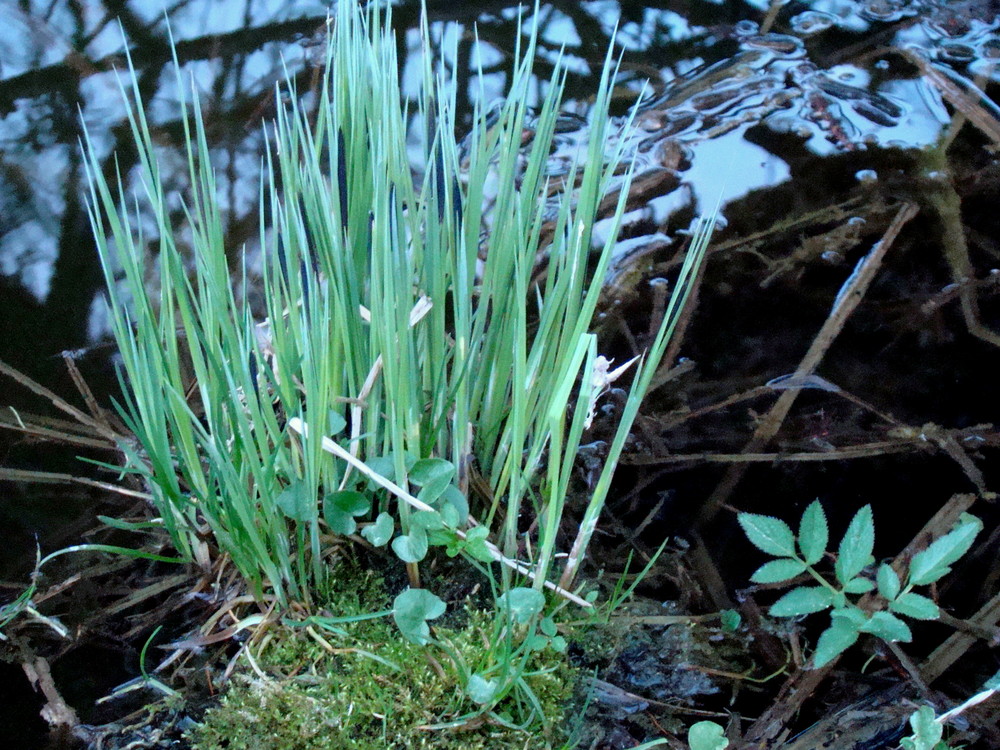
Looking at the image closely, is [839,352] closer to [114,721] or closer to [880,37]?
[880,37]

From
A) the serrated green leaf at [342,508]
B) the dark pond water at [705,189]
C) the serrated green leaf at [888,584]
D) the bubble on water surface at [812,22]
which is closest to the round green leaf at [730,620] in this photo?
the dark pond water at [705,189]

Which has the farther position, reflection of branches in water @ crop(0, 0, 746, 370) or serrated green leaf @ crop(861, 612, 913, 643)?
reflection of branches in water @ crop(0, 0, 746, 370)

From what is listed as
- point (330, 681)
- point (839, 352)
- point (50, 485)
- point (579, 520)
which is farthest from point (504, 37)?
point (330, 681)

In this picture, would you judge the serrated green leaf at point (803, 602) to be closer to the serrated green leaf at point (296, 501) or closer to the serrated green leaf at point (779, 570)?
the serrated green leaf at point (779, 570)

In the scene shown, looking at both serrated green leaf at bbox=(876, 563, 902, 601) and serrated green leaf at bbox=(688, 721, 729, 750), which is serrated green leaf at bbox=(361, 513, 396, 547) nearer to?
serrated green leaf at bbox=(688, 721, 729, 750)

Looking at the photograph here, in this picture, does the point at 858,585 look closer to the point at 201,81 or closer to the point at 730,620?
the point at 730,620

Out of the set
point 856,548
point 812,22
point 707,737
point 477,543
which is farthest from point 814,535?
point 812,22

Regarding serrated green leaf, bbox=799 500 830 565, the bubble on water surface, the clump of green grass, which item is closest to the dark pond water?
the bubble on water surface
